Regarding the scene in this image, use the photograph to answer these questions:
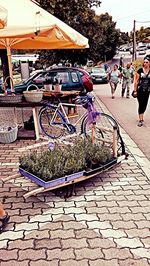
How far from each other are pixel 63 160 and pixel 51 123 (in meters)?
2.99

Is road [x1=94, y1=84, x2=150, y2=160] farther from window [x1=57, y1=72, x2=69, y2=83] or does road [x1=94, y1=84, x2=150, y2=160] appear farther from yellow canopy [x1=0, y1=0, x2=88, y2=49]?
yellow canopy [x1=0, y1=0, x2=88, y2=49]

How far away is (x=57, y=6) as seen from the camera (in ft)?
42.5

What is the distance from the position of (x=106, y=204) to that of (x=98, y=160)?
757mm

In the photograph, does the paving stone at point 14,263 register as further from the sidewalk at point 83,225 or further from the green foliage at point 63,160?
the green foliage at point 63,160

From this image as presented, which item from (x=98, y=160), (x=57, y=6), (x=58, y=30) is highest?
(x=57, y=6)

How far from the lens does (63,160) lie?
13.4 feet

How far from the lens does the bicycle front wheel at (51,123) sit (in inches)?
273

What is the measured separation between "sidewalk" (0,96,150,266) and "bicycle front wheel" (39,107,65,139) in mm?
2415

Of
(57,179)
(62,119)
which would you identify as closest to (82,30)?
(62,119)

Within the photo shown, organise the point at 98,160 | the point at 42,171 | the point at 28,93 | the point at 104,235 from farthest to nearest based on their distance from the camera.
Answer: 1. the point at 28,93
2. the point at 98,160
3. the point at 42,171
4. the point at 104,235

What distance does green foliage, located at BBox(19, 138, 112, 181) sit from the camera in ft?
12.6

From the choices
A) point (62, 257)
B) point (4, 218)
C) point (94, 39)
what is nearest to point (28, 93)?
point (4, 218)

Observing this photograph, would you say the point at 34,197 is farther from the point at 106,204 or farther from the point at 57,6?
the point at 57,6

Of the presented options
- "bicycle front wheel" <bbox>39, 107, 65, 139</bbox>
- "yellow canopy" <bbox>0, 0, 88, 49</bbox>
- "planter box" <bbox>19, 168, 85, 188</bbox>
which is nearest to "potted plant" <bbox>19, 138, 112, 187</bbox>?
"planter box" <bbox>19, 168, 85, 188</bbox>
